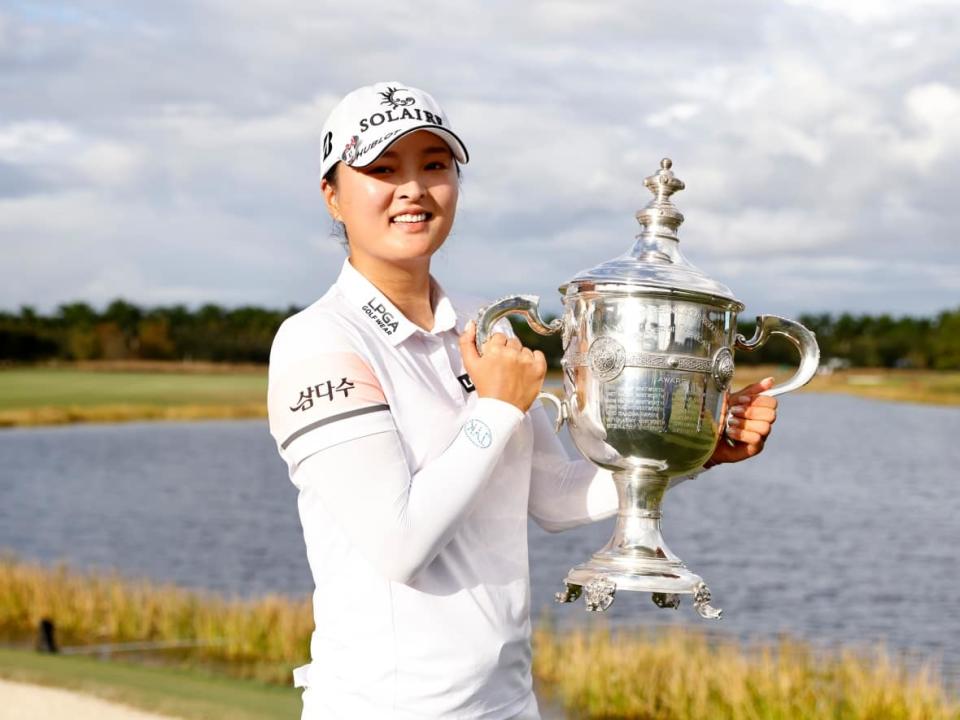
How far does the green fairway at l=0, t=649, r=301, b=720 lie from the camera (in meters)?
6.15

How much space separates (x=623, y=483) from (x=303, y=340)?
692 mm

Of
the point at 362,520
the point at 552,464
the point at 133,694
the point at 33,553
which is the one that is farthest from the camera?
the point at 33,553

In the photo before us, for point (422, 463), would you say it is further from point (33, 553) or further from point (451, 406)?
point (33, 553)

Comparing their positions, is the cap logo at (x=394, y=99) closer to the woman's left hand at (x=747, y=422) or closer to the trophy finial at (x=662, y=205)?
the trophy finial at (x=662, y=205)

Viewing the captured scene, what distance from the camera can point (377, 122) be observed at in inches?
78.0

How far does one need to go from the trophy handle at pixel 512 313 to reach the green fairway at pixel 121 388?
1946 inches

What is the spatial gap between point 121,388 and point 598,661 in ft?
166

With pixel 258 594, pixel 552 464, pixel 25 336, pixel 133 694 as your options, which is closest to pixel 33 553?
pixel 258 594

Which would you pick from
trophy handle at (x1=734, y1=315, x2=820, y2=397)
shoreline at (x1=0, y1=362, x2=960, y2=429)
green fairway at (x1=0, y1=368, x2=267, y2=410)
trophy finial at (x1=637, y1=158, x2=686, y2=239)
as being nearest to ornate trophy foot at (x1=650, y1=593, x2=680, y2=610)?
trophy handle at (x1=734, y1=315, x2=820, y2=397)

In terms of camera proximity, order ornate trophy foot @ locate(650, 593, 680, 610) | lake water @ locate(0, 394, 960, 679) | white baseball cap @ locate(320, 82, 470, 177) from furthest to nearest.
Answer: lake water @ locate(0, 394, 960, 679)
ornate trophy foot @ locate(650, 593, 680, 610)
white baseball cap @ locate(320, 82, 470, 177)

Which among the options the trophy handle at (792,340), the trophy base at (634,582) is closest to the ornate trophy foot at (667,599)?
the trophy base at (634,582)

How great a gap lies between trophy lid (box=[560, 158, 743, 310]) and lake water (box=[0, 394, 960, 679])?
9.74m

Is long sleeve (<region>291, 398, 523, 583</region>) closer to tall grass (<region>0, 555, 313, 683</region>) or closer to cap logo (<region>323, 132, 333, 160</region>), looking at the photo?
cap logo (<region>323, 132, 333, 160</region>)

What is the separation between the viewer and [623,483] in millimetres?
2264
